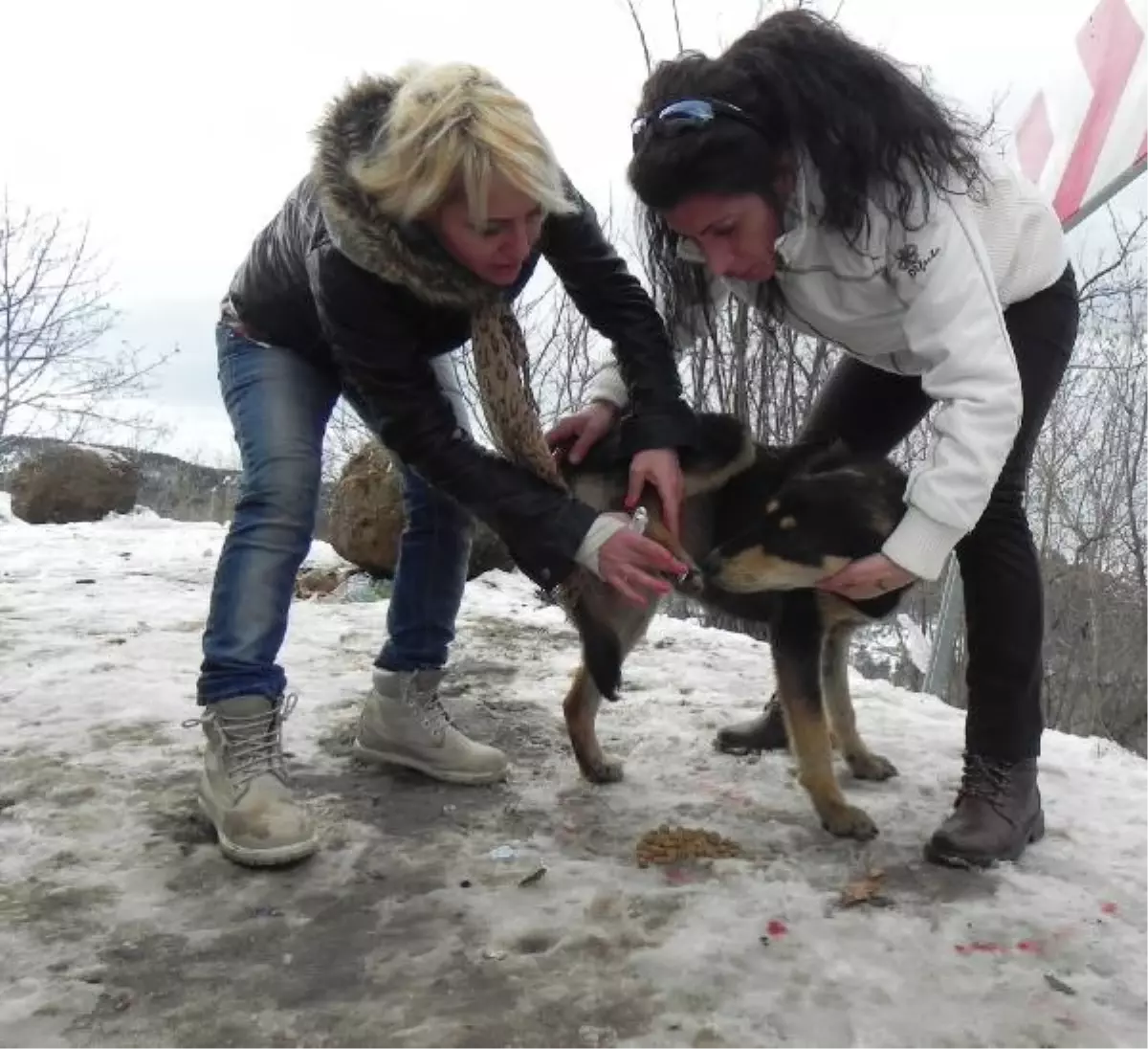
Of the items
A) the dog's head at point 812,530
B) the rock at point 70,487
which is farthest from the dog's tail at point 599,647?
the rock at point 70,487

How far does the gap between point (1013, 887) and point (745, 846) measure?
65cm

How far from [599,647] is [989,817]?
44.1 inches

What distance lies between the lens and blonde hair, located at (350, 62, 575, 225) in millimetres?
2176

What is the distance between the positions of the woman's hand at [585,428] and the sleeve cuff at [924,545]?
1.06m

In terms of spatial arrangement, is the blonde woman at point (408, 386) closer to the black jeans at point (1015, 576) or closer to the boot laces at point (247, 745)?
the boot laces at point (247, 745)

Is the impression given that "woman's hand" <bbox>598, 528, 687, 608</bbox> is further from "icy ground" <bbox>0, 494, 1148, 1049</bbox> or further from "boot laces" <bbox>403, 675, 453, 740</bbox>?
"boot laces" <bbox>403, 675, 453, 740</bbox>

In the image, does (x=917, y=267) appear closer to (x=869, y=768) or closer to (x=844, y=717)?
(x=844, y=717)

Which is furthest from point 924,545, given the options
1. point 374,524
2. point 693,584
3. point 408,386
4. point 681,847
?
point 374,524

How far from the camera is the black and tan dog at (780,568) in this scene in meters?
2.81

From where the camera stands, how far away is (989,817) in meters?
2.63

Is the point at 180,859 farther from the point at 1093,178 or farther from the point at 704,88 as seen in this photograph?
the point at 1093,178

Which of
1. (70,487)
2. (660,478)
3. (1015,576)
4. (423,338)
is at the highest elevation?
(423,338)

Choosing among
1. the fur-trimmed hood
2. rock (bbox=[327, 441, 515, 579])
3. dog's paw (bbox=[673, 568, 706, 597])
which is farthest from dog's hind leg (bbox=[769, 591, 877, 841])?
rock (bbox=[327, 441, 515, 579])

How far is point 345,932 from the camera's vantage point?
2244mm
